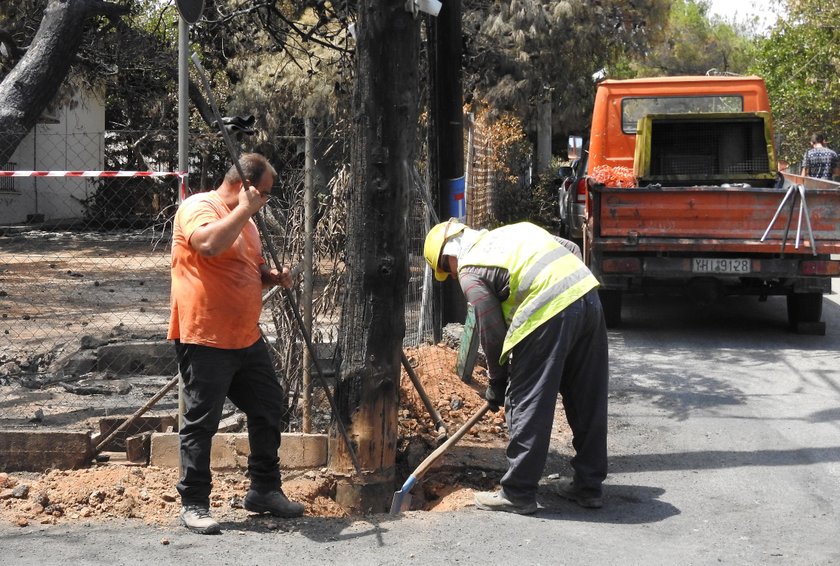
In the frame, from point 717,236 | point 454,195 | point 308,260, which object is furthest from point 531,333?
point 717,236

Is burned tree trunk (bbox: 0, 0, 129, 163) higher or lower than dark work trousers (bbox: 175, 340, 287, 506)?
higher

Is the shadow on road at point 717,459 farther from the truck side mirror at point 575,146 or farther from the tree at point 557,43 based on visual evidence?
the tree at point 557,43

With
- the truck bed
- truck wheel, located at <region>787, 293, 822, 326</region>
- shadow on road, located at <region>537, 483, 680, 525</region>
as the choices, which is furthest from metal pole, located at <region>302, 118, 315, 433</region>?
truck wheel, located at <region>787, 293, 822, 326</region>

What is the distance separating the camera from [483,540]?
4.68 metres

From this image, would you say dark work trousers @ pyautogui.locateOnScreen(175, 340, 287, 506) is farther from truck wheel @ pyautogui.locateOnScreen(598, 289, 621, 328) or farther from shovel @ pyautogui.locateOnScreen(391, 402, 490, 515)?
truck wheel @ pyautogui.locateOnScreen(598, 289, 621, 328)

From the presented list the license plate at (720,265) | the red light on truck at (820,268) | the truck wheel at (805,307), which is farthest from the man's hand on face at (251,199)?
the truck wheel at (805,307)

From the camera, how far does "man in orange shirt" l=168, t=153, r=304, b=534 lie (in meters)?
4.68

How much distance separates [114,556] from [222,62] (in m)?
7.31

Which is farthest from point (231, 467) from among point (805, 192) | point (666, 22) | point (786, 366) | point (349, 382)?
point (666, 22)

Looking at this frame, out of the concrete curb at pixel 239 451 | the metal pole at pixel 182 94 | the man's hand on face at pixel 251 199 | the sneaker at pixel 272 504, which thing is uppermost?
the metal pole at pixel 182 94

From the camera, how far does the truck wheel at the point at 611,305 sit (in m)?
10.4

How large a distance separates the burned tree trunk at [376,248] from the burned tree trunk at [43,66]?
495 cm

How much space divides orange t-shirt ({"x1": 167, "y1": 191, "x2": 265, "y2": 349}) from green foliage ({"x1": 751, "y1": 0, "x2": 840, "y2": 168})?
2076cm

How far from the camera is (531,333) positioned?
4.91 m
